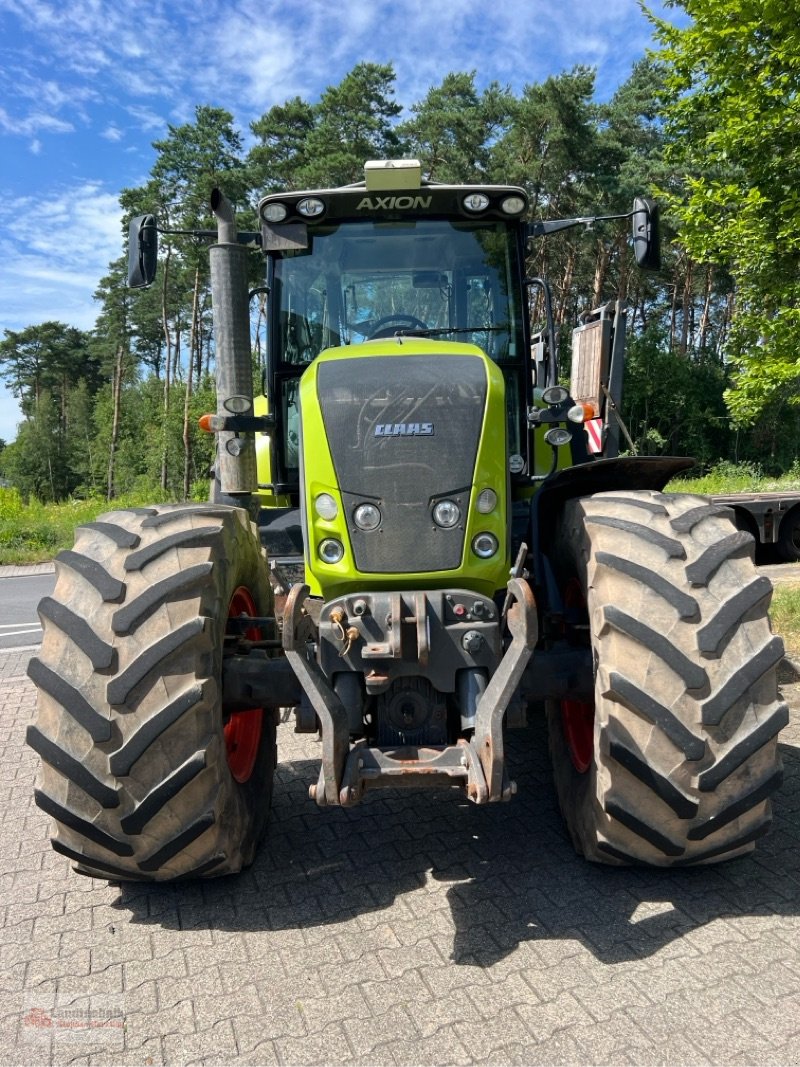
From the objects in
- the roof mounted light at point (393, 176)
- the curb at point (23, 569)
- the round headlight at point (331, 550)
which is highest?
the roof mounted light at point (393, 176)

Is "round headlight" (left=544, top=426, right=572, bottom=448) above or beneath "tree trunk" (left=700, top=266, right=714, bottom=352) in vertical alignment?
beneath

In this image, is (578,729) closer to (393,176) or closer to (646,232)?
(646,232)

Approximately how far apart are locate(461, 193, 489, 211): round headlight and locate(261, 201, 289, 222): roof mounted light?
904mm

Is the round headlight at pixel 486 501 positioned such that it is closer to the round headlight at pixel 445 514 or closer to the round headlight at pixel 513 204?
the round headlight at pixel 445 514

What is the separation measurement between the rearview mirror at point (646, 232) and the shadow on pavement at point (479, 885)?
112 inches

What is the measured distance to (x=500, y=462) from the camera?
3283 millimetres

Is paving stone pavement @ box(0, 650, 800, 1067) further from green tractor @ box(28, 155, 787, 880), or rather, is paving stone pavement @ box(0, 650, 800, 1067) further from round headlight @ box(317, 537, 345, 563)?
round headlight @ box(317, 537, 345, 563)

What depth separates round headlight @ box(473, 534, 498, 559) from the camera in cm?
319

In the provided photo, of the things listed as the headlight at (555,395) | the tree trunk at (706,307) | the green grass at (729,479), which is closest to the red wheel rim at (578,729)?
the headlight at (555,395)

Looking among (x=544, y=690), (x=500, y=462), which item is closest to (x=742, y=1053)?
(x=544, y=690)

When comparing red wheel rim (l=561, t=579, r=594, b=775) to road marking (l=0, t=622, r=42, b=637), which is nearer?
red wheel rim (l=561, t=579, r=594, b=775)

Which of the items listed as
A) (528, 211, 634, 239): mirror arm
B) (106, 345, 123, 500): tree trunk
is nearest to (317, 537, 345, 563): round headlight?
(528, 211, 634, 239): mirror arm

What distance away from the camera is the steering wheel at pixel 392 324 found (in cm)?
431

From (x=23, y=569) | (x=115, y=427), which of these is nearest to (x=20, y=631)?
(x=23, y=569)
